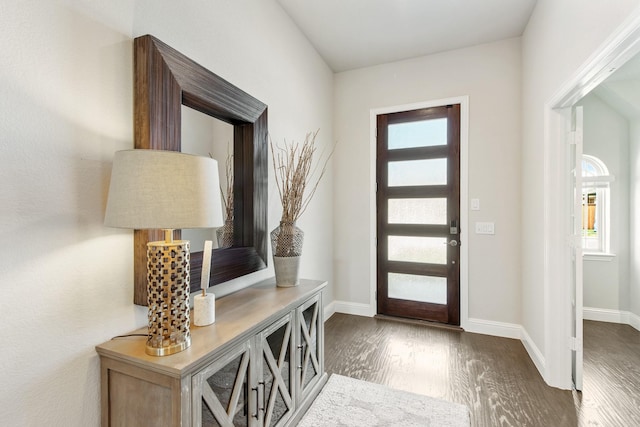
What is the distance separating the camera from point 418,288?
326cm

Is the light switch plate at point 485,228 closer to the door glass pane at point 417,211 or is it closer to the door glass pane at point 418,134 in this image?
the door glass pane at point 417,211

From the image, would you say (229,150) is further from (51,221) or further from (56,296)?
(56,296)

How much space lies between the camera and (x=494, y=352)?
2.57 m

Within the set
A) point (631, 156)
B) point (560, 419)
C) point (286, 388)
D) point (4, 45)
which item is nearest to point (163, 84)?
point (4, 45)

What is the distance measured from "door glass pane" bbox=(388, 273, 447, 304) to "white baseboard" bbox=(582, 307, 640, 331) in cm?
165

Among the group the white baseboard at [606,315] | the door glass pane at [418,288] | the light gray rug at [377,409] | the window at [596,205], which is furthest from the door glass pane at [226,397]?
the white baseboard at [606,315]

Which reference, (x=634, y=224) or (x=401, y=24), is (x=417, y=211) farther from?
(x=634, y=224)

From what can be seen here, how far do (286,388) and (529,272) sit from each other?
228 centimetres

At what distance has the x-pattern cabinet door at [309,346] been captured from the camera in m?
1.75

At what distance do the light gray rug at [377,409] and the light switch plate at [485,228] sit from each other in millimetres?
1700

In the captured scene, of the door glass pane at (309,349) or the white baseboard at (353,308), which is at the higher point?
the door glass pane at (309,349)

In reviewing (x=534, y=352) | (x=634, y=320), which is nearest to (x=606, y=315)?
(x=634, y=320)

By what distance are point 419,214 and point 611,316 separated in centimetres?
231

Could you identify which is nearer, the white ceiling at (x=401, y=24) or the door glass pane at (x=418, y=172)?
the white ceiling at (x=401, y=24)
